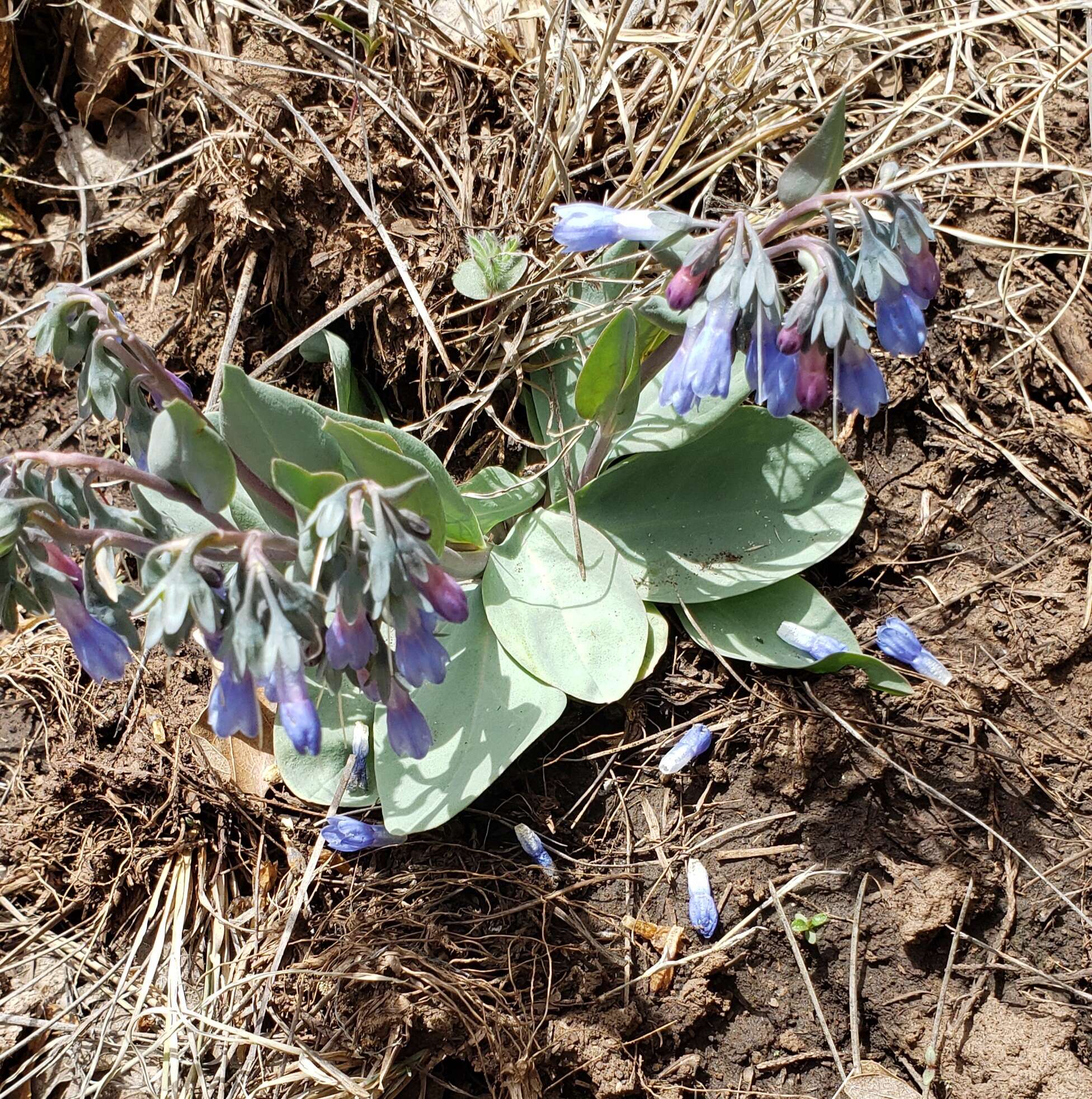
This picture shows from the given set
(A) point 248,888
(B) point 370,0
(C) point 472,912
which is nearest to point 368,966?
(C) point 472,912

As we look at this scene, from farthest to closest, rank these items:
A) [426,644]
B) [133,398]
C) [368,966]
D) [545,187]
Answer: [545,187] < [368,966] < [133,398] < [426,644]

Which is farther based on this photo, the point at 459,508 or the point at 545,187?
the point at 545,187

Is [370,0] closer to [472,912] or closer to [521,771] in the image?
[521,771]

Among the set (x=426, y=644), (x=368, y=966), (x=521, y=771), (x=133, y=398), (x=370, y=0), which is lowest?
(x=368, y=966)

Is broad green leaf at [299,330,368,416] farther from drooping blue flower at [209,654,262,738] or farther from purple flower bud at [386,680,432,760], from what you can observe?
drooping blue flower at [209,654,262,738]

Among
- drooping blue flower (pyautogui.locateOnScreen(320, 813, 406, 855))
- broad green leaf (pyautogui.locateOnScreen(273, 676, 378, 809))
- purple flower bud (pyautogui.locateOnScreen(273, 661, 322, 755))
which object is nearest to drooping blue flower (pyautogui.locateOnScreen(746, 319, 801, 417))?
purple flower bud (pyautogui.locateOnScreen(273, 661, 322, 755))

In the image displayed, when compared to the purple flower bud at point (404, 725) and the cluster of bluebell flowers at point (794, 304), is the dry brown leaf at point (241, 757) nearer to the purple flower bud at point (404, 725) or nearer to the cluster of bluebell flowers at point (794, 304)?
the purple flower bud at point (404, 725)
